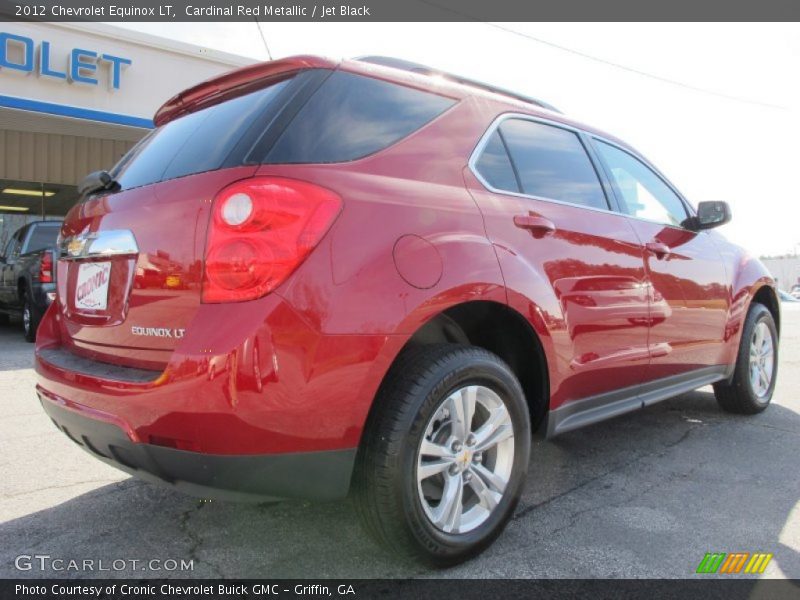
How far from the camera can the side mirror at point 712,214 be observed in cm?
373

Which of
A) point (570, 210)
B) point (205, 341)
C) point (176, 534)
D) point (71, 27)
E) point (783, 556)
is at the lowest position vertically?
point (176, 534)

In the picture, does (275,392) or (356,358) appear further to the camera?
(356,358)

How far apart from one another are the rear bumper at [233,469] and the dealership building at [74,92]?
11.5 m

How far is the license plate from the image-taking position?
214 centimetres

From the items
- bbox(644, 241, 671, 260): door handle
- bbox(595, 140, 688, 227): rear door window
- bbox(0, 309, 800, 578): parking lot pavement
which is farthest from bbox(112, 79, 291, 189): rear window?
bbox(644, 241, 671, 260): door handle

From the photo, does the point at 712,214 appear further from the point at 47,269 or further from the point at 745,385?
the point at 47,269

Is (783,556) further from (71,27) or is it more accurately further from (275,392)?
(71,27)

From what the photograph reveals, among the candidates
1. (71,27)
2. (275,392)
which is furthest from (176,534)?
(71,27)

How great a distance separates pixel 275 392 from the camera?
1714 millimetres

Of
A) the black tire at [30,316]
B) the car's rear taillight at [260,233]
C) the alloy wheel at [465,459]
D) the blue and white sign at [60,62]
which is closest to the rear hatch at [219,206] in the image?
the car's rear taillight at [260,233]

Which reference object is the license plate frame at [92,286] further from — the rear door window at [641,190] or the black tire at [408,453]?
the rear door window at [641,190]

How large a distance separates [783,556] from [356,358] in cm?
177

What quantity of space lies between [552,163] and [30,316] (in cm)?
740

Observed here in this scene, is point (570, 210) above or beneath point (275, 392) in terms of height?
above
